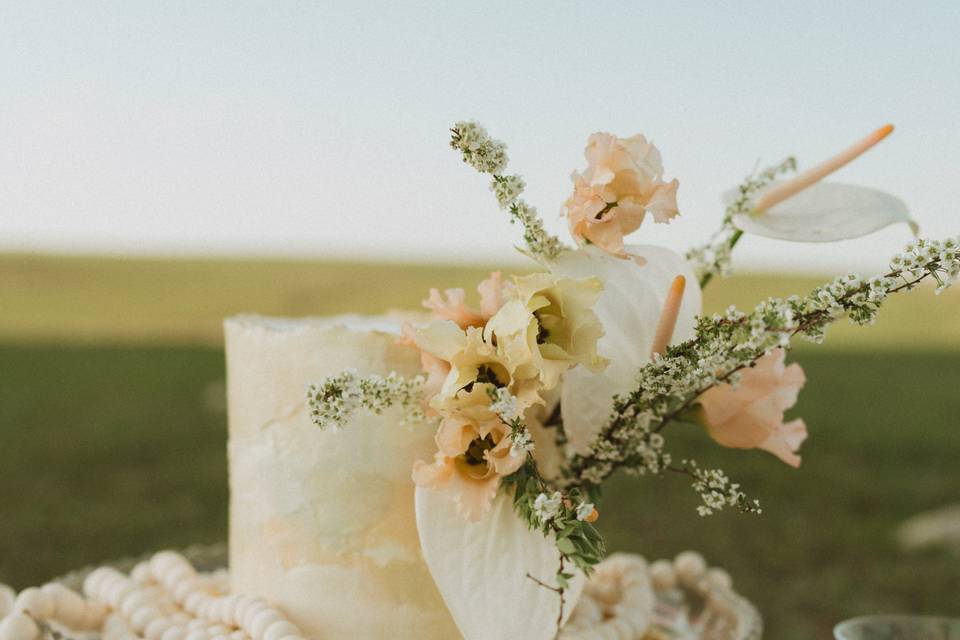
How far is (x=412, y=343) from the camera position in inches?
27.2

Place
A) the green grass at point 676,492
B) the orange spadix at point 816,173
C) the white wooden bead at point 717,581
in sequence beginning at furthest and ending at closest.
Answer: the green grass at point 676,492, the white wooden bead at point 717,581, the orange spadix at point 816,173

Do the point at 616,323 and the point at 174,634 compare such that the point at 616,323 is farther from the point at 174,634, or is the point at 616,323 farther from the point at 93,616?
the point at 93,616

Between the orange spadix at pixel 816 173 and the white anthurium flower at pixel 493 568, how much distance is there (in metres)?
0.31

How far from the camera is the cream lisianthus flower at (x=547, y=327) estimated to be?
60 centimetres

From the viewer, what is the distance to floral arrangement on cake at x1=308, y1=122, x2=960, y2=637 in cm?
60

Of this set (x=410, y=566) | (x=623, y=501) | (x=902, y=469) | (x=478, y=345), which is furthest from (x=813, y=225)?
(x=902, y=469)

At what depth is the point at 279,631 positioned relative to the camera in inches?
28.2

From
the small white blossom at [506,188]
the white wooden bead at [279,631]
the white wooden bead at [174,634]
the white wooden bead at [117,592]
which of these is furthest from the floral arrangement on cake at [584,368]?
the white wooden bead at [117,592]

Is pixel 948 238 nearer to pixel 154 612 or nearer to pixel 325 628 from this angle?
pixel 325 628

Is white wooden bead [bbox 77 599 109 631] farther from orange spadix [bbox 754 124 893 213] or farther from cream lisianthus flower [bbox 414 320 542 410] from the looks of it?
orange spadix [bbox 754 124 893 213]

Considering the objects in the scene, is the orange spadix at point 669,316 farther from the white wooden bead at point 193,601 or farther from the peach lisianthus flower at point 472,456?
the white wooden bead at point 193,601

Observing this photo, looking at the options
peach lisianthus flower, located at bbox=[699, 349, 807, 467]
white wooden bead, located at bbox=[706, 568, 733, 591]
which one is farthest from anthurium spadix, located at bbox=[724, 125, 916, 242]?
white wooden bead, located at bbox=[706, 568, 733, 591]

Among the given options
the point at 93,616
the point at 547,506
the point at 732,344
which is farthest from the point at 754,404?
the point at 93,616

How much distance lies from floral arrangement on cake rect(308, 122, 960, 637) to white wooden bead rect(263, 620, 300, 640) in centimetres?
13
